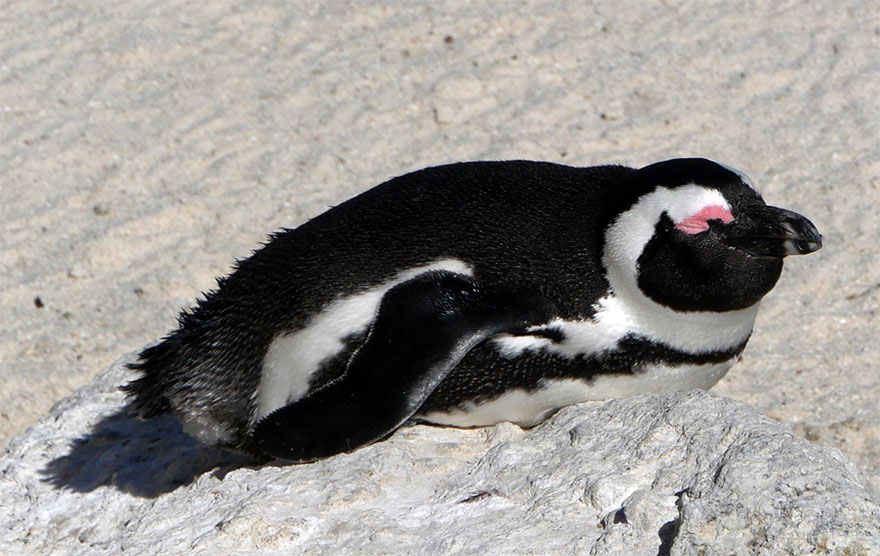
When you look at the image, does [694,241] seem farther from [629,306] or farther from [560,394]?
[560,394]

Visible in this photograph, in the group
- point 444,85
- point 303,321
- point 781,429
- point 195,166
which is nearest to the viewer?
point 781,429

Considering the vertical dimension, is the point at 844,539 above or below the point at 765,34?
above

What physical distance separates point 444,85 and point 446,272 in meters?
2.84

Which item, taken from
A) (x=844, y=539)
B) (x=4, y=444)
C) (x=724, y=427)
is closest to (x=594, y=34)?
(x=4, y=444)

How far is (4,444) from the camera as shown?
137 inches

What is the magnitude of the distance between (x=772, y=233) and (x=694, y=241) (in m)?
0.14

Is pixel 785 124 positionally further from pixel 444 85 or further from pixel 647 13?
pixel 444 85

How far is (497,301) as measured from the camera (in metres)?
2.23

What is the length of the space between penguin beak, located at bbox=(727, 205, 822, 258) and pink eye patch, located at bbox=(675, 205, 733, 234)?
0.07 feet

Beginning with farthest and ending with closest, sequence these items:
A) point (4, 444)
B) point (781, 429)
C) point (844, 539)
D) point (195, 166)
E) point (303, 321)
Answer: point (195, 166)
point (4, 444)
point (303, 321)
point (781, 429)
point (844, 539)

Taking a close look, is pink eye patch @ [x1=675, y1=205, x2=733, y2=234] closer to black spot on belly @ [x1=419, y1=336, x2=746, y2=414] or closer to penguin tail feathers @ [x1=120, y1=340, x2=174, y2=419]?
black spot on belly @ [x1=419, y1=336, x2=746, y2=414]

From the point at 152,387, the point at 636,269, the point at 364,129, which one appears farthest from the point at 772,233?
the point at 364,129

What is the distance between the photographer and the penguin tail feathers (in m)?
2.46

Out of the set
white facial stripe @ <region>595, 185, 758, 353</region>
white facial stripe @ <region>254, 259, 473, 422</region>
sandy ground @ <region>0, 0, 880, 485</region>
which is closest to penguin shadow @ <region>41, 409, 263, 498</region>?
white facial stripe @ <region>254, 259, 473, 422</region>
